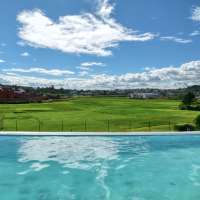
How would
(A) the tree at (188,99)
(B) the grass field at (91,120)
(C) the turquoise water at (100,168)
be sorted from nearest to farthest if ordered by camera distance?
(C) the turquoise water at (100,168)
(B) the grass field at (91,120)
(A) the tree at (188,99)

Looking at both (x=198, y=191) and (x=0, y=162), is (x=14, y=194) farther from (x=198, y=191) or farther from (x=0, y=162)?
(x=198, y=191)

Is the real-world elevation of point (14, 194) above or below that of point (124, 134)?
below

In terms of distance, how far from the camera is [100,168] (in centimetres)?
886

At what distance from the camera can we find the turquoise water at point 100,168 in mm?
6852

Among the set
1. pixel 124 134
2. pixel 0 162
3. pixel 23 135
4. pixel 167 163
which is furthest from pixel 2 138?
pixel 167 163

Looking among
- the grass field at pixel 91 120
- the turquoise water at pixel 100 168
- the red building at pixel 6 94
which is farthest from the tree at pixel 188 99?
the red building at pixel 6 94

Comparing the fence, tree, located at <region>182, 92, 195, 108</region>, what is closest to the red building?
the fence

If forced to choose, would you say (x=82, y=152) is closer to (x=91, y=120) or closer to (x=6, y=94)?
(x=91, y=120)

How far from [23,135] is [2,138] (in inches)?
54.8

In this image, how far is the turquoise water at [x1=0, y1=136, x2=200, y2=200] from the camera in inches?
270

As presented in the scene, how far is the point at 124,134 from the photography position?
43.0ft

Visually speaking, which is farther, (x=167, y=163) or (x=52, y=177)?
(x=167, y=163)

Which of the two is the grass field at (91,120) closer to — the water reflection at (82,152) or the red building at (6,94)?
the water reflection at (82,152)

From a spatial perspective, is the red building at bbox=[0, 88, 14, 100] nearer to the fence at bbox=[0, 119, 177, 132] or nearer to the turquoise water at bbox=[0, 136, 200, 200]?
the fence at bbox=[0, 119, 177, 132]
